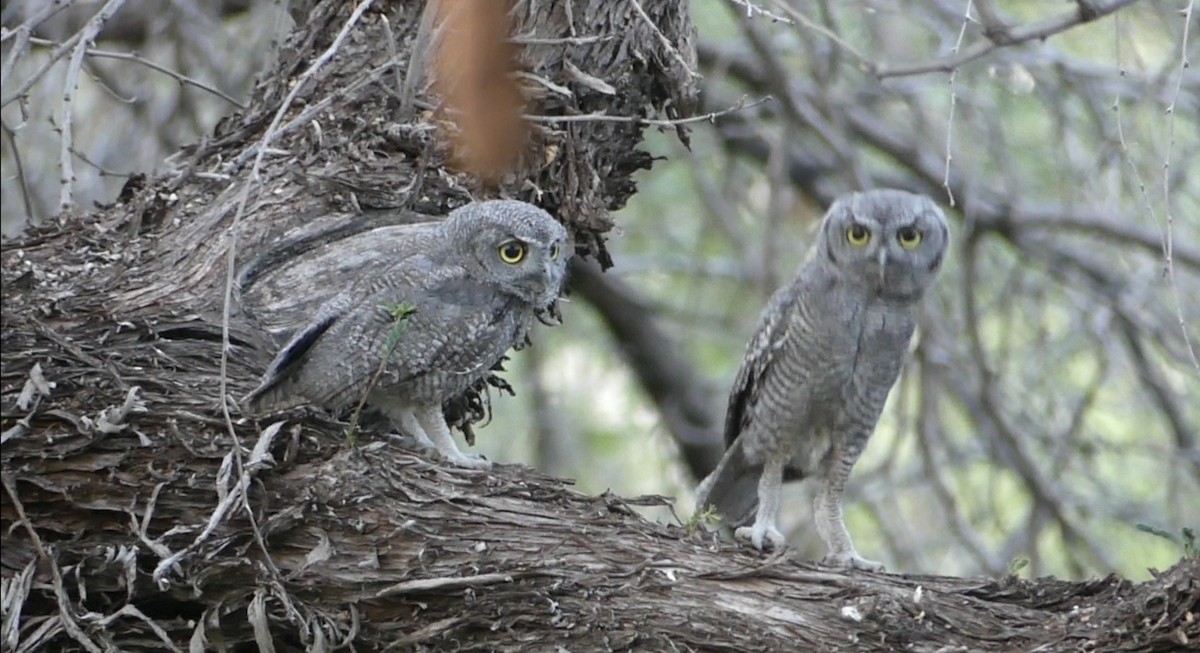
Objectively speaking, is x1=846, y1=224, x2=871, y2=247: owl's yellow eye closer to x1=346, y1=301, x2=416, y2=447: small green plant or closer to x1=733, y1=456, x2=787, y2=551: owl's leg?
x1=733, y1=456, x2=787, y2=551: owl's leg

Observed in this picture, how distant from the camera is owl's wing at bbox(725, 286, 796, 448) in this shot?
176 inches

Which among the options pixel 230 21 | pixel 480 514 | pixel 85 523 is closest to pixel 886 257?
pixel 480 514

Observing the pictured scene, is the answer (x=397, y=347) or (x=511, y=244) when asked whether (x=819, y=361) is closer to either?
(x=511, y=244)

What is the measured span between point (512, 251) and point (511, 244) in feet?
0.09

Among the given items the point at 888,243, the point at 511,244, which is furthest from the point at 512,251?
the point at 888,243

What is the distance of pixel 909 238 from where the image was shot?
166 inches

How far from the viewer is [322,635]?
128 inches

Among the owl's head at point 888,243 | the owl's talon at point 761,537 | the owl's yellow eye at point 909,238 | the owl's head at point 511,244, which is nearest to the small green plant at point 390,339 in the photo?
the owl's head at point 511,244

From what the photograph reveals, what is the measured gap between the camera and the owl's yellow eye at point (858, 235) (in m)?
4.22

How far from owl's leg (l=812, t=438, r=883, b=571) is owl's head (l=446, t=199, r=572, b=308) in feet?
3.48

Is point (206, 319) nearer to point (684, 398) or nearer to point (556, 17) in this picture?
point (556, 17)

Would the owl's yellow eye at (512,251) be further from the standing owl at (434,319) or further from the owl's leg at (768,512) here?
the owl's leg at (768,512)

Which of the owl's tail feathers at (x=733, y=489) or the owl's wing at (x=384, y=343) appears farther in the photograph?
the owl's tail feathers at (x=733, y=489)

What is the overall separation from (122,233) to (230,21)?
3.11 metres
